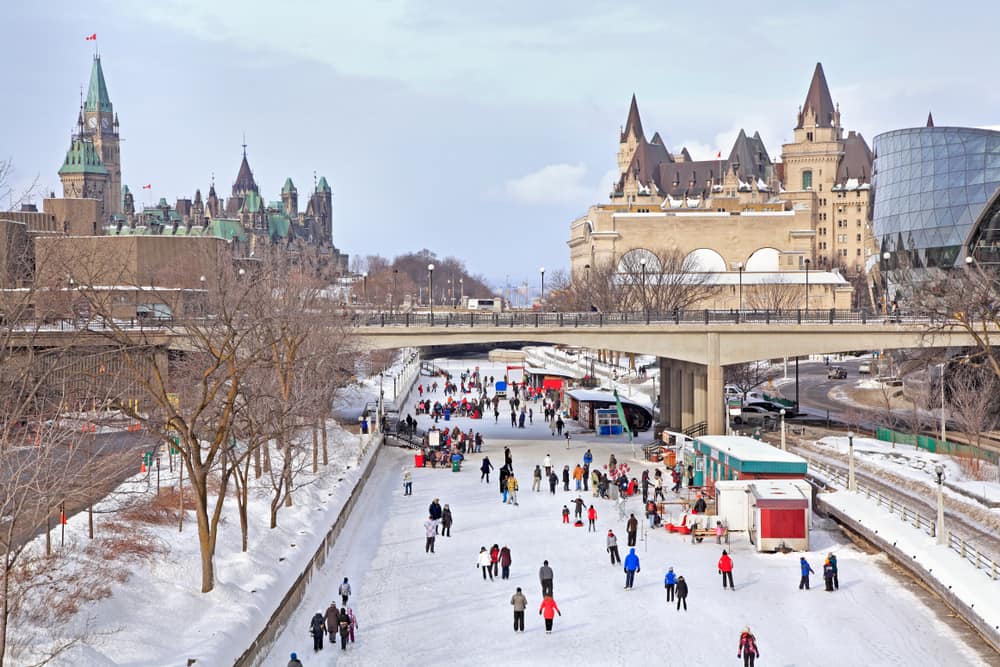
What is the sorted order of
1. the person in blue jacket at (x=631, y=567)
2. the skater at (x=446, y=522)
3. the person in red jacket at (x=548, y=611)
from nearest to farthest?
the person in red jacket at (x=548, y=611) < the person in blue jacket at (x=631, y=567) < the skater at (x=446, y=522)

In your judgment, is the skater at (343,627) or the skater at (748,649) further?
the skater at (343,627)

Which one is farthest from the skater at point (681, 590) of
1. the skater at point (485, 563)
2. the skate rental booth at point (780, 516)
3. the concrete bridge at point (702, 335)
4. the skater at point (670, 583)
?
the concrete bridge at point (702, 335)

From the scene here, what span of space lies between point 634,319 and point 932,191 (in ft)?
136

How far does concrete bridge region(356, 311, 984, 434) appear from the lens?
49250 millimetres

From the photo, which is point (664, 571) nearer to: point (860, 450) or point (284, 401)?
point (284, 401)

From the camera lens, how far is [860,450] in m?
45.5

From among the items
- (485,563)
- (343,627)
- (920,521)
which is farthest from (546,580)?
(920,521)

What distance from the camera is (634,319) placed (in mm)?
52562

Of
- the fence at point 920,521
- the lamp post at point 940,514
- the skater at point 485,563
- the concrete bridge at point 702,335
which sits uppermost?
the concrete bridge at point 702,335

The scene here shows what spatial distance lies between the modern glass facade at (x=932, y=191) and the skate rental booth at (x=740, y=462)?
47488mm

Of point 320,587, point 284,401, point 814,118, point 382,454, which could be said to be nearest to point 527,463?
point 382,454

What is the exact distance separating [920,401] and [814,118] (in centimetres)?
13776

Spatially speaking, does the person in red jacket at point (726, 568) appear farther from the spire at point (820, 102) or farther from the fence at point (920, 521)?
the spire at point (820, 102)

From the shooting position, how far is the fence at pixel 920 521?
26.1m
